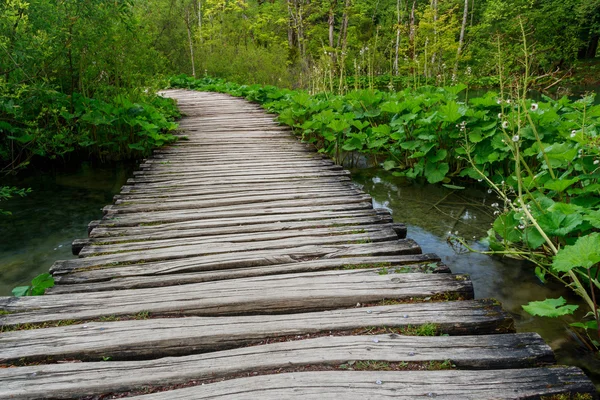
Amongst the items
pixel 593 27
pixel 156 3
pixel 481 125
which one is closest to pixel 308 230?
pixel 481 125

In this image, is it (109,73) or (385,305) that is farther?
(109,73)

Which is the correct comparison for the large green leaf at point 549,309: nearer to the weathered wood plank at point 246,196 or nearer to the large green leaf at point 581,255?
the large green leaf at point 581,255

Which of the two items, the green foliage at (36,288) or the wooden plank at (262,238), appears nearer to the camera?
the green foliage at (36,288)

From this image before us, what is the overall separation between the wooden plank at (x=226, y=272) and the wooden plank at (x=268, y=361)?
698 mm

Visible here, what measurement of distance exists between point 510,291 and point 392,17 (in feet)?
89.1

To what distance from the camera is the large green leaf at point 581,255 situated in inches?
78.2

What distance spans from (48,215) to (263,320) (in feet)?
13.0

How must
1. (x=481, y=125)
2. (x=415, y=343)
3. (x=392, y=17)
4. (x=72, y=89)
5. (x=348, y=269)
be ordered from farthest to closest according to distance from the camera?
(x=392, y=17) → (x=72, y=89) → (x=481, y=125) → (x=348, y=269) → (x=415, y=343)

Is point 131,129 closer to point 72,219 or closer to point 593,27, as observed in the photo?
point 72,219

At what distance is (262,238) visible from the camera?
310 cm

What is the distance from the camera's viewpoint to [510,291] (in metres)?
3.10

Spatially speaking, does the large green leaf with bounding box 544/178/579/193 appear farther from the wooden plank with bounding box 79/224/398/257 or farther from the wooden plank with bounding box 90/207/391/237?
the wooden plank with bounding box 90/207/391/237

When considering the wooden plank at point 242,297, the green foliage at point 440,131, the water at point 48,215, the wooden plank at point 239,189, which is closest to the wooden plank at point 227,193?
the wooden plank at point 239,189

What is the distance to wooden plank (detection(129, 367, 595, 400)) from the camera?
61.1 inches
